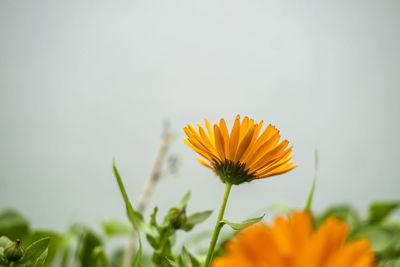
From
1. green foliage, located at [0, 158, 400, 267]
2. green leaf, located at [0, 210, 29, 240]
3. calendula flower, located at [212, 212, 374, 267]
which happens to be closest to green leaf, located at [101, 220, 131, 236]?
green foliage, located at [0, 158, 400, 267]

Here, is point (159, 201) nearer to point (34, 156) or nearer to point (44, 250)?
point (34, 156)

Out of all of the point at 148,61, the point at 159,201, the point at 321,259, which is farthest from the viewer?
the point at 148,61

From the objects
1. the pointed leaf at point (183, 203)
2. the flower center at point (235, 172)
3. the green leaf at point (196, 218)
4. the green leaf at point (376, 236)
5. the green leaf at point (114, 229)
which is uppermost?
the flower center at point (235, 172)

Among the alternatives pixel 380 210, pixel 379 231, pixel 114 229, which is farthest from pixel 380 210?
pixel 114 229

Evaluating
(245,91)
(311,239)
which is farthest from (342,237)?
(245,91)

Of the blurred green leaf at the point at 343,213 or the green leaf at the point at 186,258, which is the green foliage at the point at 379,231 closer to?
the blurred green leaf at the point at 343,213

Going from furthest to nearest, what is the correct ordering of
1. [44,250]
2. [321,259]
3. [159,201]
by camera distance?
[159,201] < [44,250] < [321,259]

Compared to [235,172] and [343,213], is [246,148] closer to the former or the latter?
[235,172]

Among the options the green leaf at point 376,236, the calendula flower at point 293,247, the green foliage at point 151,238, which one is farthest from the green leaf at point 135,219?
the green leaf at point 376,236
